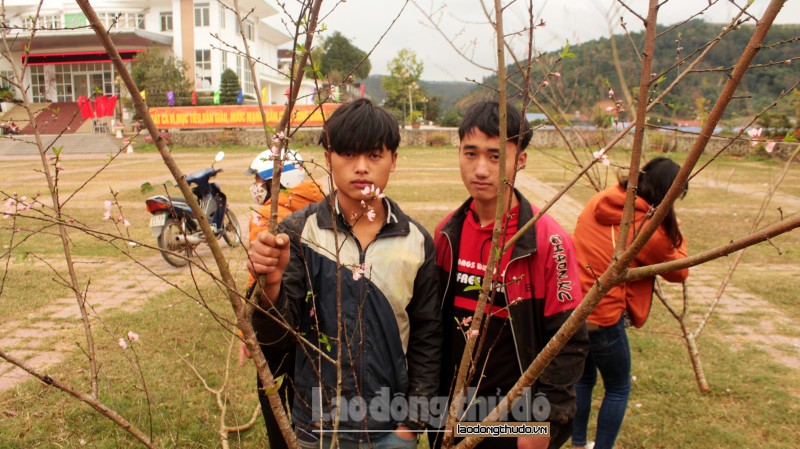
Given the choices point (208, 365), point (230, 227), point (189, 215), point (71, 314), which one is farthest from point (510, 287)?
point (230, 227)

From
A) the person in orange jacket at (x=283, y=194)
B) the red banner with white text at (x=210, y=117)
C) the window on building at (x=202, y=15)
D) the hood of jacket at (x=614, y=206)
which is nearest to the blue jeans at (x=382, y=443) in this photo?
the person in orange jacket at (x=283, y=194)

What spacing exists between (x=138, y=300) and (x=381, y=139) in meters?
4.24

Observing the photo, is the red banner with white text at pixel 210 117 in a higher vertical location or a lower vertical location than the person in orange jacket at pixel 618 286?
higher

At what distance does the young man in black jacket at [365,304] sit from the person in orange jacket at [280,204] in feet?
0.40

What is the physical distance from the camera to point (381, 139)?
6.13ft

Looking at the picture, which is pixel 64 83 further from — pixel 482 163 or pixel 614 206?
pixel 482 163

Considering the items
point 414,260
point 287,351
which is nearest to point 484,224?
point 414,260

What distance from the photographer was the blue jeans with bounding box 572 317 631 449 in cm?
258

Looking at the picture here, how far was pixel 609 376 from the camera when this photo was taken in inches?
104

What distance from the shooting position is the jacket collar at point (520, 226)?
6.08 ft

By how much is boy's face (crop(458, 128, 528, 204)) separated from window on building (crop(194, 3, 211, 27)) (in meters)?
36.8

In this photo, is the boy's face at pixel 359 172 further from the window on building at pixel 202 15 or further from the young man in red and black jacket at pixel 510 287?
the window on building at pixel 202 15

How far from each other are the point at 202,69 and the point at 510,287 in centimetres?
3751

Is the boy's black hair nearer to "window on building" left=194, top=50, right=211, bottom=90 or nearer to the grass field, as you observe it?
the grass field
